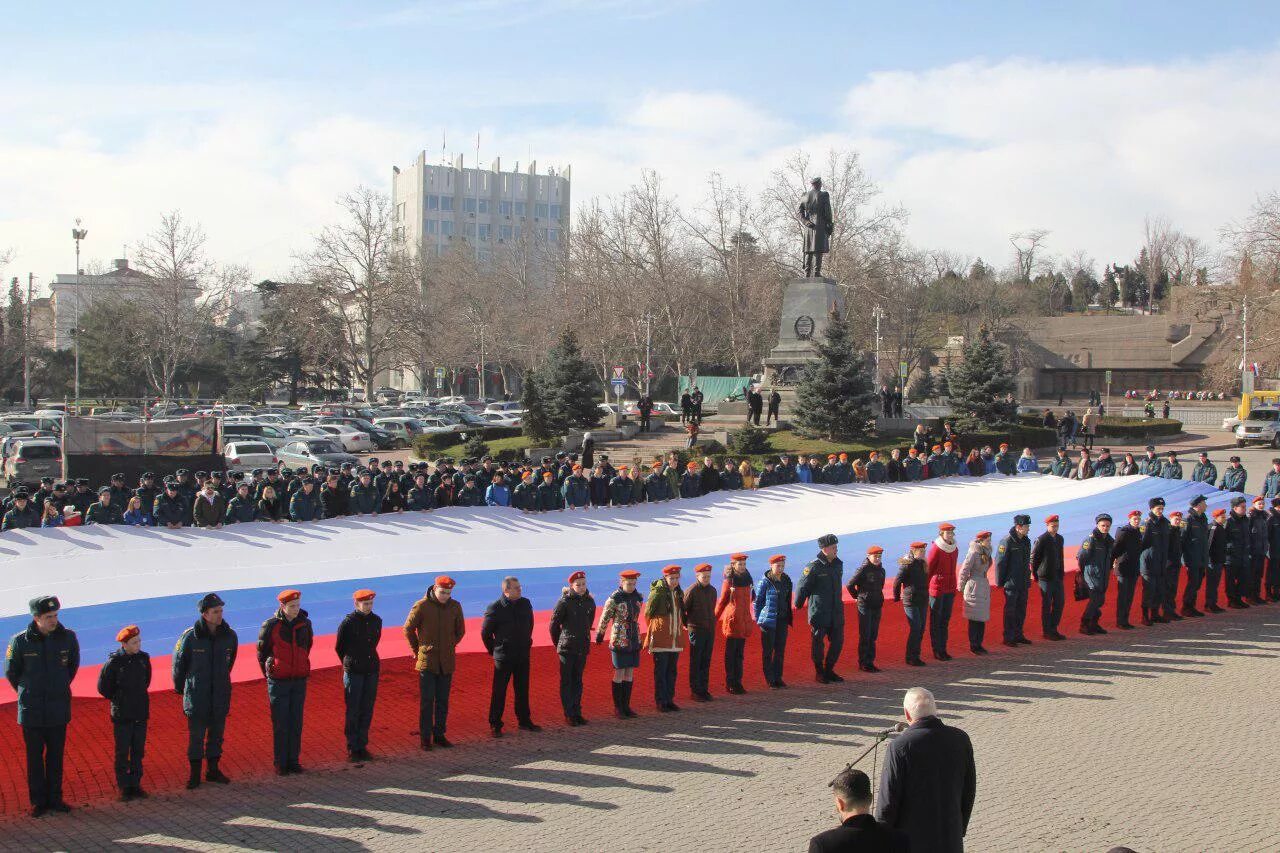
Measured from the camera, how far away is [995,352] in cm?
3906

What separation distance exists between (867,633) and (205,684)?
22.2 ft

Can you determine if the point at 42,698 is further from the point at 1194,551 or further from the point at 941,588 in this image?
the point at 1194,551

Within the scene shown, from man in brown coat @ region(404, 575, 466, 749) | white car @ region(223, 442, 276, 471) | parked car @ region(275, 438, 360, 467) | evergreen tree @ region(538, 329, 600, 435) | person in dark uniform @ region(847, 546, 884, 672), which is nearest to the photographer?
man in brown coat @ region(404, 575, 466, 749)

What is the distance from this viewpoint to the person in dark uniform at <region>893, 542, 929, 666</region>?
12203mm

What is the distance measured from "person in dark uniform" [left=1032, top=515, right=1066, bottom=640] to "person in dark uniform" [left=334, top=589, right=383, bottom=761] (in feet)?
27.0

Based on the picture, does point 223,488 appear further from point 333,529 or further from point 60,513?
point 333,529

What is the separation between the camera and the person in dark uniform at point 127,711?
26.1 feet

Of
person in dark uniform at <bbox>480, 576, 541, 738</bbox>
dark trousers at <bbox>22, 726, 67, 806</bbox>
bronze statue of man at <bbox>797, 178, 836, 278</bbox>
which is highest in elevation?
bronze statue of man at <bbox>797, 178, 836, 278</bbox>

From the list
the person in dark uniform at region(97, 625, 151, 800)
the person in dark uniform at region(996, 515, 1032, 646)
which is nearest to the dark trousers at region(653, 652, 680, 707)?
the person in dark uniform at region(97, 625, 151, 800)

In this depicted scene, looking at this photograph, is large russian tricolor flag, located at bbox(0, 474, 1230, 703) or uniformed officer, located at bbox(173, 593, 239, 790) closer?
uniformed officer, located at bbox(173, 593, 239, 790)

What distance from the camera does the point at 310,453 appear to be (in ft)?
110

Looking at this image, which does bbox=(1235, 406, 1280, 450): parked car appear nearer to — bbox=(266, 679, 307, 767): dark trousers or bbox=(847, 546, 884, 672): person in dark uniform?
bbox=(847, 546, 884, 672): person in dark uniform

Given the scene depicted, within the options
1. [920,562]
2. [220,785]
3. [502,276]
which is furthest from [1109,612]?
[502,276]

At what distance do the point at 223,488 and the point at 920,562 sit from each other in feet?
31.6
